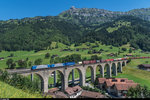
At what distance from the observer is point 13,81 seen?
39031mm

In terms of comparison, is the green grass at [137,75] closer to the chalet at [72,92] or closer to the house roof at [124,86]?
the house roof at [124,86]

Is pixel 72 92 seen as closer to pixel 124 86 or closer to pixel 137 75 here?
pixel 124 86

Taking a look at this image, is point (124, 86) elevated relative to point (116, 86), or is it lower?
elevated

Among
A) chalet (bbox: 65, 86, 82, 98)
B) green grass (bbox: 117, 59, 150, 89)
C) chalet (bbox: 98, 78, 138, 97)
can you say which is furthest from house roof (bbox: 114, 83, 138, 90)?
chalet (bbox: 65, 86, 82, 98)

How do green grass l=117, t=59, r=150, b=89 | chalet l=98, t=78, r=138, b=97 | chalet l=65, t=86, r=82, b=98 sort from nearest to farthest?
chalet l=65, t=86, r=82, b=98, chalet l=98, t=78, r=138, b=97, green grass l=117, t=59, r=150, b=89

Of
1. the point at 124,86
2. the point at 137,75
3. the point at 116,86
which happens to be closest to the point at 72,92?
the point at 116,86

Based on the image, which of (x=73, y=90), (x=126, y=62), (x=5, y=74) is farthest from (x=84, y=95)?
(x=126, y=62)

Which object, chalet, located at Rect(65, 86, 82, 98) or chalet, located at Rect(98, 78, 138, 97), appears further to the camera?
chalet, located at Rect(98, 78, 138, 97)

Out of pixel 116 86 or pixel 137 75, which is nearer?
pixel 116 86

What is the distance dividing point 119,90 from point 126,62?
59.2m

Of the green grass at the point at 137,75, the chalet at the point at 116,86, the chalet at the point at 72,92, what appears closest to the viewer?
the chalet at the point at 72,92

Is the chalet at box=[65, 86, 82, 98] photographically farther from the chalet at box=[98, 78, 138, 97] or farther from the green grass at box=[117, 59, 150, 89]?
the green grass at box=[117, 59, 150, 89]

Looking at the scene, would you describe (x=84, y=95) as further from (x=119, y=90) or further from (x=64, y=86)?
(x=119, y=90)

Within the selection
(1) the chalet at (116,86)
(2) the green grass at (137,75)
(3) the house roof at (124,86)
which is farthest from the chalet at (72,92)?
(2) the green grass at (137,75)
